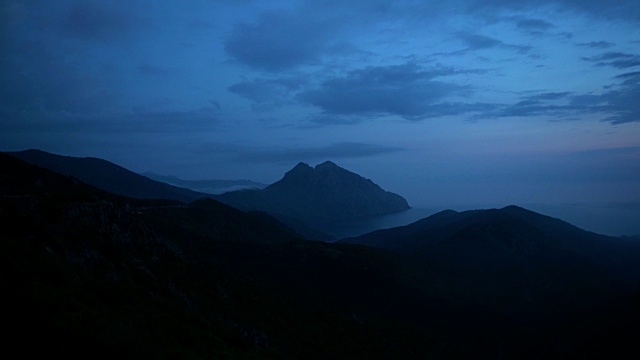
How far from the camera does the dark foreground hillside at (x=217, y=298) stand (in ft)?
79.3

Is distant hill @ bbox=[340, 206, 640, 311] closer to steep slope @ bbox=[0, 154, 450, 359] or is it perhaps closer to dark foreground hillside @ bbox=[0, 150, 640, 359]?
dark foreground hillside @ bbox=[0, 150, 640, 359]

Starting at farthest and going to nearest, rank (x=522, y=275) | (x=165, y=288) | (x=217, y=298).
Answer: (x=522, y=275)
(x=217, y=298)
(x=165, y=288)

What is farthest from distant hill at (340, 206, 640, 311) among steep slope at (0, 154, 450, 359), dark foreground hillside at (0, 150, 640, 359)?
steep slope at (0, 154, 450, 359)

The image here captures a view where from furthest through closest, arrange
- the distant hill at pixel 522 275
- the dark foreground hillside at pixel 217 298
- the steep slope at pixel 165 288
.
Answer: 1. the distant hill at pixel 522 275
2. the dark foreground hillside at pixel 217 298
3. the steep slope at pixel 165 288

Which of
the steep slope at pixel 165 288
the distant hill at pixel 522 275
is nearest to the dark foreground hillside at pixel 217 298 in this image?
the steep slope at pixel 165 288

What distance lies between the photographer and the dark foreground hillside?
951 inches

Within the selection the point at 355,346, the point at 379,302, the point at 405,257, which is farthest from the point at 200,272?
the point at 405,257

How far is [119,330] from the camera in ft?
68.5

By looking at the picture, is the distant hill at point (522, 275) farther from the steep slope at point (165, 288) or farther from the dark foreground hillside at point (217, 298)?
the steep slope at point (165, 288)

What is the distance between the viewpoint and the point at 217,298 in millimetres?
64375

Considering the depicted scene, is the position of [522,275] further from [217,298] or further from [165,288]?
[165,288]

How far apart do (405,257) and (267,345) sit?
11558 cm

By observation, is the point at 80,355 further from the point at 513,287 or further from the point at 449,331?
the point at 513,287

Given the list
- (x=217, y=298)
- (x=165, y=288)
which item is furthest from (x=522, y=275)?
(x=165, y=288)
